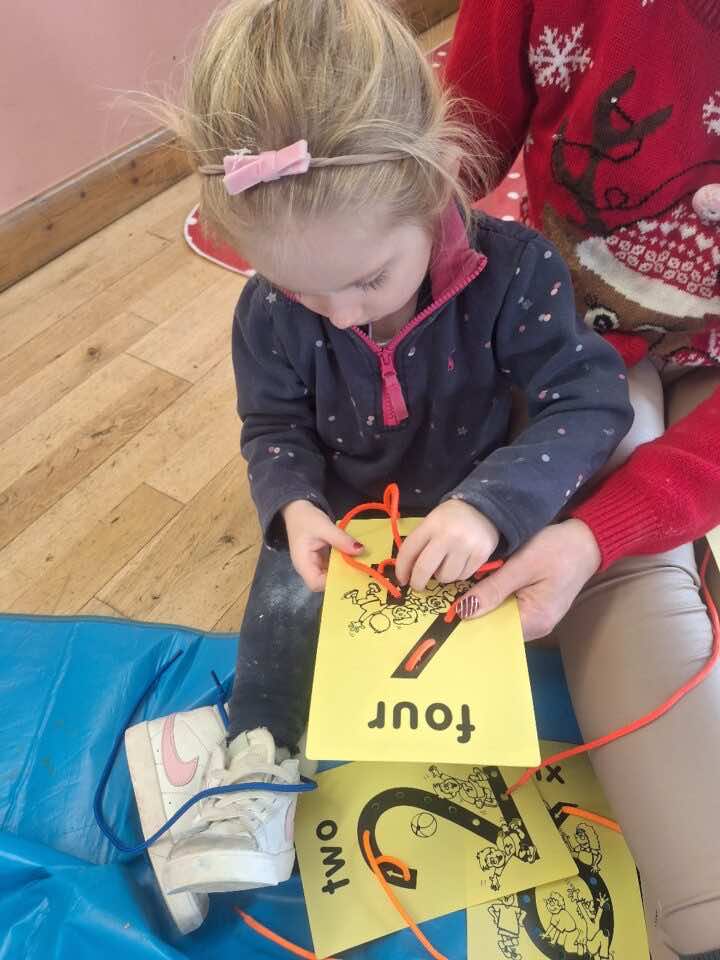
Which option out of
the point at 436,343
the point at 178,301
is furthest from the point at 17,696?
the point at 178,301

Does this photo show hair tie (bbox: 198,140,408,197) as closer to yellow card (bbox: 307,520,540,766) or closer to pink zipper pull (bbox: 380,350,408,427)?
pink zipper pull (bbox: 380,350,408,427)

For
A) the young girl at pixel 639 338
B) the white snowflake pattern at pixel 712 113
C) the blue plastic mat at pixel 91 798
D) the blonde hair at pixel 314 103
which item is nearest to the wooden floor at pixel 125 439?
the blue plastic mat at pixel 91 798

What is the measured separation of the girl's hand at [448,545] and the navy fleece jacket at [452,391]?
0.01 meters

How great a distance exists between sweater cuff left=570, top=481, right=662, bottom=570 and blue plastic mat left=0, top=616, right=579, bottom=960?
28 centimetres

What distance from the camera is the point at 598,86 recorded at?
667 mm

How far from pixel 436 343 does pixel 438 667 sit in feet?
1.00

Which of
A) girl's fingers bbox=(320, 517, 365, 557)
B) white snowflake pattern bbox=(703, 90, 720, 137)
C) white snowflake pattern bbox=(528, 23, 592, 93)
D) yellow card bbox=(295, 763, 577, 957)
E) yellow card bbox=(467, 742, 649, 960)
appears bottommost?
yellow card bbox=(467, 742, 649, 960)

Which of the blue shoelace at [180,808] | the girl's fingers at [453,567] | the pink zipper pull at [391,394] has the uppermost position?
the pink zipper pull at [391,394]

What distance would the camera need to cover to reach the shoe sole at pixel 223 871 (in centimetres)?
65

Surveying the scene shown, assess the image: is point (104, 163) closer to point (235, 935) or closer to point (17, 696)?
point (17, 696)

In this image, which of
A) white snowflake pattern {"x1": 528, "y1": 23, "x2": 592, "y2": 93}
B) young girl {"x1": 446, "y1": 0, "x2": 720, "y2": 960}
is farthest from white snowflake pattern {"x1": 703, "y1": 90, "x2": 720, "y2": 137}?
white snowflake pattern {"x1": 528, "y1": 23, "x2": 592, "y2": 93}

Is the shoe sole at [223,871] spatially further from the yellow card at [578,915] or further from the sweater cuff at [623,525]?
the sweater cuff at [623,525]

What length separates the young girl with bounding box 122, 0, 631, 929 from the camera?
52 cm

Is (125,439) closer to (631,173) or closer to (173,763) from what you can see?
(173,763)
